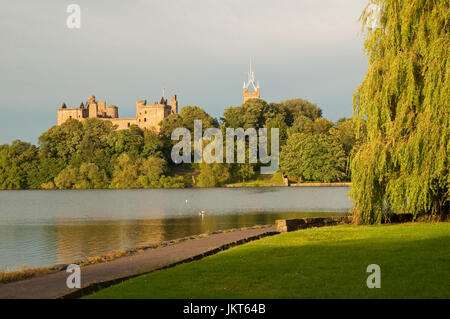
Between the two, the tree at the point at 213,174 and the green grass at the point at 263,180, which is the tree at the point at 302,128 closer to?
the green grass at the point at 263,180

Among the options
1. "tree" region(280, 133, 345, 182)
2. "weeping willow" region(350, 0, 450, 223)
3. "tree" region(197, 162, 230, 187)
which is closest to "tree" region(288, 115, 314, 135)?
"tree" region(280, 133, 345, 182)

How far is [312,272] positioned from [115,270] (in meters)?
4.47

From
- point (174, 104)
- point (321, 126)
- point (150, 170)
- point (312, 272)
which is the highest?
point (174, 104)

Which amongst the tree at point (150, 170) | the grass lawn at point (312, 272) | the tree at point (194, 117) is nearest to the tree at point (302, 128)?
the tree at point (194, 117)

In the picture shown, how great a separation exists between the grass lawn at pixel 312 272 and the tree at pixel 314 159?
6608 centimetres

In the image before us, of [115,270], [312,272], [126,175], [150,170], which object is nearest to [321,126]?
[150,170]

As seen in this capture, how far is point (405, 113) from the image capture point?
56.7 feet

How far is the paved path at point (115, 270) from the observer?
920cm

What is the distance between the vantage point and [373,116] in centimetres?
1775

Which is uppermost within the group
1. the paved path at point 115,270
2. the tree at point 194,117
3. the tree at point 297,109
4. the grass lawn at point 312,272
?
the tree at point 297,109

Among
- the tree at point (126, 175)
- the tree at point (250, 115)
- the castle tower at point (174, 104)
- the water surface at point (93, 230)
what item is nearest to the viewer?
the water surface at point (93, 230)

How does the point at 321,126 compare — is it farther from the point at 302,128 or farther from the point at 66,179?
the point at 66,179
